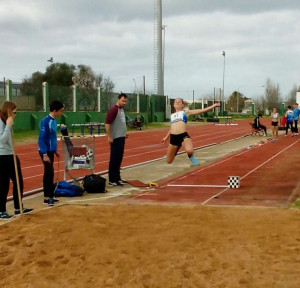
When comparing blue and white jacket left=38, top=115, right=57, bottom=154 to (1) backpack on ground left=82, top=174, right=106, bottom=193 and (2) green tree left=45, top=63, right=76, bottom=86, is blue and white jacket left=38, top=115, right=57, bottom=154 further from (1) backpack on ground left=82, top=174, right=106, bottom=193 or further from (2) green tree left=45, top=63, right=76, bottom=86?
(2) green tree left=45, top=63, right=76, bottom=86

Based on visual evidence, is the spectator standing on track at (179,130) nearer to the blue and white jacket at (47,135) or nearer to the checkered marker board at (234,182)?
the checkered marker board at (234,182)

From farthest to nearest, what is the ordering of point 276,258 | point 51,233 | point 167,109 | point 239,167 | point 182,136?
point 167,109, point 239,167, point 182,136, point 51,233, point 276,258

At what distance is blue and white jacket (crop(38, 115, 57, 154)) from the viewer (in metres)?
9.06

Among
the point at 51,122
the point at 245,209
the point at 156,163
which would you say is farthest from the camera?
the point at 156,163

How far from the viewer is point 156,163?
54.1 ft

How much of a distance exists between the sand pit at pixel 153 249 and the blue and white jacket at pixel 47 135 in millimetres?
1399

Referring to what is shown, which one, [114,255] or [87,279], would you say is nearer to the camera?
[87,279]

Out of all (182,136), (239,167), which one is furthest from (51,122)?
(239,167)

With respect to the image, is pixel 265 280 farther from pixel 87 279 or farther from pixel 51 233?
pixel 51 233

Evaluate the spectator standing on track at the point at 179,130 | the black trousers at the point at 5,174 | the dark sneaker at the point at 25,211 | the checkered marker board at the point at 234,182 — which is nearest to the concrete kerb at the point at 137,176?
the dark sneaker at the point at 25,211

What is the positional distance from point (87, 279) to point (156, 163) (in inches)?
453

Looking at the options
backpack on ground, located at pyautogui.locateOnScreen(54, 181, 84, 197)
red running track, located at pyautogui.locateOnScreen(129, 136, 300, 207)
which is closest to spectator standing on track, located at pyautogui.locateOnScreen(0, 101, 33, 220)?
backpack on ground, located at pyautogui.locateOnScreen(54, 181, 84, 197)

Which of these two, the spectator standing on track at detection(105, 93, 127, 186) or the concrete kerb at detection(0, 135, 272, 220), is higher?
the spectator standing on track at detection(105, 93, 127, 186)

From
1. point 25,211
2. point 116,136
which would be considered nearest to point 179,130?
point 116,136
